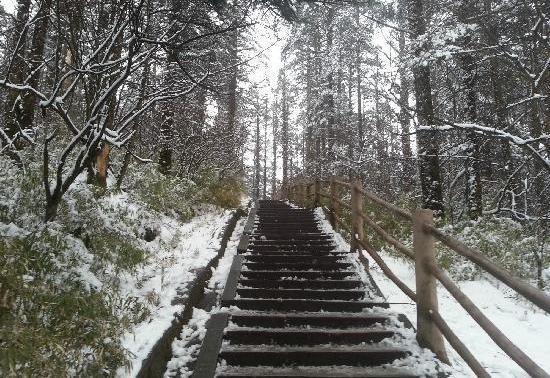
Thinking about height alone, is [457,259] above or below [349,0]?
below

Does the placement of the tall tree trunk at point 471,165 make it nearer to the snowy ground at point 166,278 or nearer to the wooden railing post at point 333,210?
the wooden railing post at point 333,210

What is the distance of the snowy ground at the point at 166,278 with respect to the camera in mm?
3479

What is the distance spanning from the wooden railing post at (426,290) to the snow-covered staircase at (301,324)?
10.2 inches

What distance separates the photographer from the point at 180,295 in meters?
4.67

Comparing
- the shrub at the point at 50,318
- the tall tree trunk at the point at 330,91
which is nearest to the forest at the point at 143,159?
the shrub at the point at 50,318

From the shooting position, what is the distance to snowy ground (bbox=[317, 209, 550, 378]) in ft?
12.7

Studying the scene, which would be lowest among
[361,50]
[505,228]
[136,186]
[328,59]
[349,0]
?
[505,228]

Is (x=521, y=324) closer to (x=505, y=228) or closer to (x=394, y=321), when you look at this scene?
(x=394, y=321)

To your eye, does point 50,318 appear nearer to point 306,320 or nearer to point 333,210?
point 306,320

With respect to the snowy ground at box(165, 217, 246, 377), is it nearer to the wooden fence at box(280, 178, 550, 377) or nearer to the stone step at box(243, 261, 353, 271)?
the stone step at box(243, 261, 353, 271)

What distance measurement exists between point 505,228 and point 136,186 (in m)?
7.85

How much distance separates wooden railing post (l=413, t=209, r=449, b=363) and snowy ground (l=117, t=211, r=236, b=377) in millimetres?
2428

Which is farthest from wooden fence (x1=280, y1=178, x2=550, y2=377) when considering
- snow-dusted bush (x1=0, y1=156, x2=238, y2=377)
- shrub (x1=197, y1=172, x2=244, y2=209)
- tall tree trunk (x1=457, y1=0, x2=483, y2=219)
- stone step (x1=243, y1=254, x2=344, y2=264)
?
shrub (x1=197, y1=172, x2=244, y2=209)

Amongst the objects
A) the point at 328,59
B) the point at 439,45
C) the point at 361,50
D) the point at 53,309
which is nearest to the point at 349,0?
the point at 439,45
